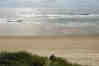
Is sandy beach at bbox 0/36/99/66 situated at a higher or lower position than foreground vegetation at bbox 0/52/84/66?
higher

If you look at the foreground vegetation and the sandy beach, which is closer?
the foreground vegetation

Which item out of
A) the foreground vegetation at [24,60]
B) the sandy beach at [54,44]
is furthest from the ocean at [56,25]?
the foreground vegetation at [24,60]

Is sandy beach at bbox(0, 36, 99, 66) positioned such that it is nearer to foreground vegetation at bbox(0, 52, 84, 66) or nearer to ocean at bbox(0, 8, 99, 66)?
ocean at bbox(0, 8, 99, 66)

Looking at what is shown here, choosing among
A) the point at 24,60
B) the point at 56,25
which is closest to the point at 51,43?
the point at 56,25

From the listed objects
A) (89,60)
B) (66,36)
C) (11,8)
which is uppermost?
(11,8)

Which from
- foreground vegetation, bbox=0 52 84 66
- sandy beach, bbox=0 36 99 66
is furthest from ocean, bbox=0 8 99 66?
foreground vegetation, bbox=0 52 84 66

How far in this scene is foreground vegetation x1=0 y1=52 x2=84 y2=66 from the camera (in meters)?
2.02

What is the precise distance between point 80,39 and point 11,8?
1.56 meters

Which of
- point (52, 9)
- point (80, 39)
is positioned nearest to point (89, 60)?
point (80, 39)

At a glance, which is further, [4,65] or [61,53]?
[61,53]

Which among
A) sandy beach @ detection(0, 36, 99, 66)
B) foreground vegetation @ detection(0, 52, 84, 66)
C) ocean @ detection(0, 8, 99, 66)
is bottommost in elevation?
foreground vegetation @ detection(0, 52, 84, 66)

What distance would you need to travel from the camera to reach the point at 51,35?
2.69 metres

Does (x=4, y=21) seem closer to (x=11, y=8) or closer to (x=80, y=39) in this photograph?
(x=11, y=8)

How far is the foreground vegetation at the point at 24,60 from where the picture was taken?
2024mm
